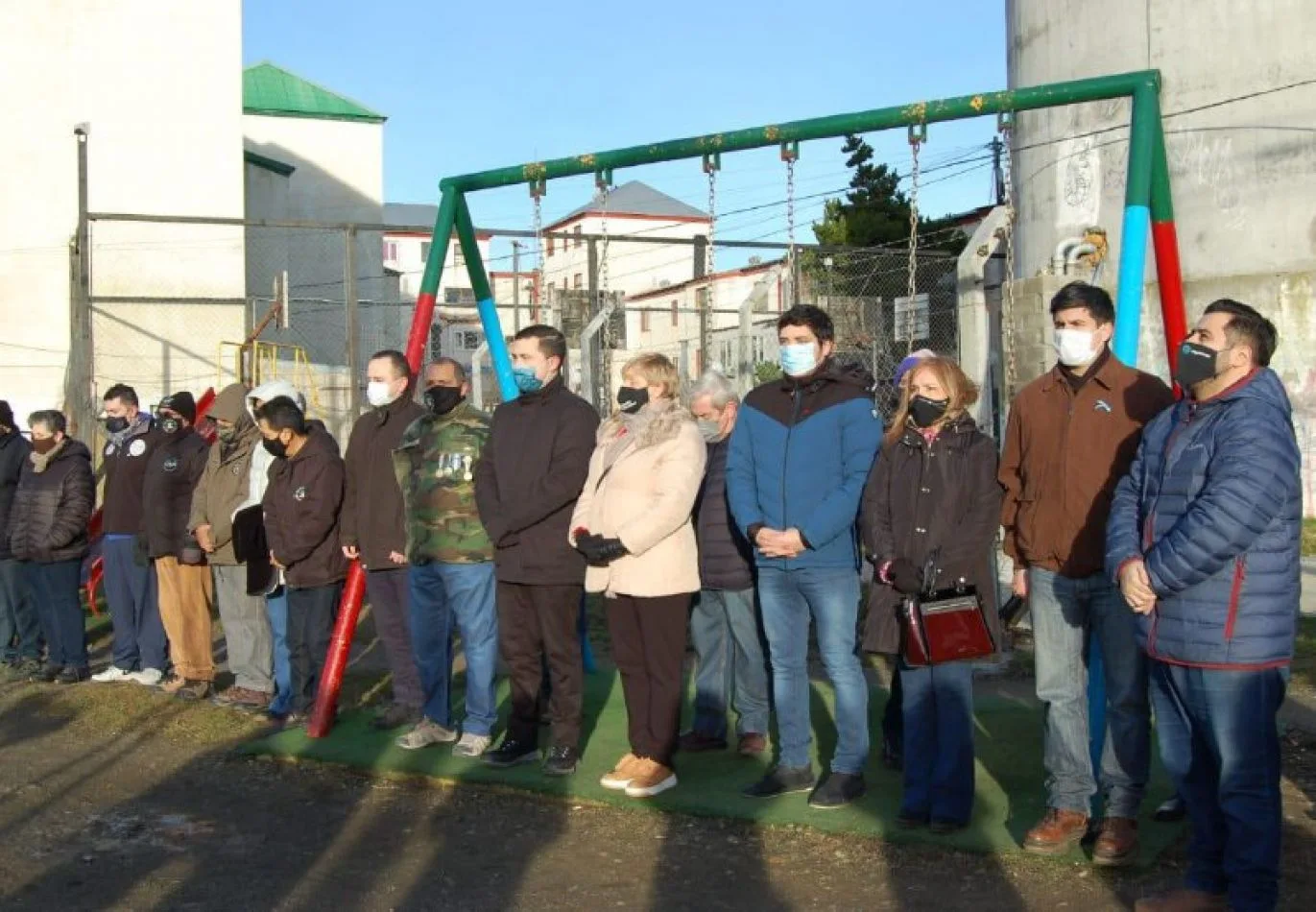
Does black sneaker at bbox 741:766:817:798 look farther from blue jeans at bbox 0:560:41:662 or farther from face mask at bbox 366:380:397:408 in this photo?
blue jeans at bbox 0:560:41:662

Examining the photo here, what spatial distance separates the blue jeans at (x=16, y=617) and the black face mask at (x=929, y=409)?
7489 millimetres

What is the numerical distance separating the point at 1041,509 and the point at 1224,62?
45.9ft

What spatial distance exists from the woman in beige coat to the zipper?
2.66 meters

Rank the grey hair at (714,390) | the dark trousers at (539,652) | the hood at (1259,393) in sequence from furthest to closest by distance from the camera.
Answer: the grey hair at (714,390) → the dark trousers at (539,652) → the hood at (1259,393)

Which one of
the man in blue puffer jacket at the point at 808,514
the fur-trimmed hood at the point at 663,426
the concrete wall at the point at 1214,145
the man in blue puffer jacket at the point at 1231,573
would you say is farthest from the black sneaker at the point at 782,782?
the concrete wall at the point at 1214,145

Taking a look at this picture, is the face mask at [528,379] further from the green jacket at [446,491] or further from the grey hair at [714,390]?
the grey hair at [714,390]

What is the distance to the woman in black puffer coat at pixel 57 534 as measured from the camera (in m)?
10.3

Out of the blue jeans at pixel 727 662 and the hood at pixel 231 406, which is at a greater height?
the hood at pixel 231 406

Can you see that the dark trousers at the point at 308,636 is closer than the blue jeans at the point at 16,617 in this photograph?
Yes

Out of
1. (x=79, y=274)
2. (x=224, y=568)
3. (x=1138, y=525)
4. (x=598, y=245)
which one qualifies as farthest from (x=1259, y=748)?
(x=598, y=245)

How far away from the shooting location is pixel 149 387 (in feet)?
75.6

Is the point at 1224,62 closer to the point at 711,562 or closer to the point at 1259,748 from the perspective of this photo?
the point at 711,562

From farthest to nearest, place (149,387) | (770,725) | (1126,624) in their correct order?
1. (149,387)
2. (770,725)
3. (1126,624)

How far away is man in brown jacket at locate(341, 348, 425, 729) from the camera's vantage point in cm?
790
